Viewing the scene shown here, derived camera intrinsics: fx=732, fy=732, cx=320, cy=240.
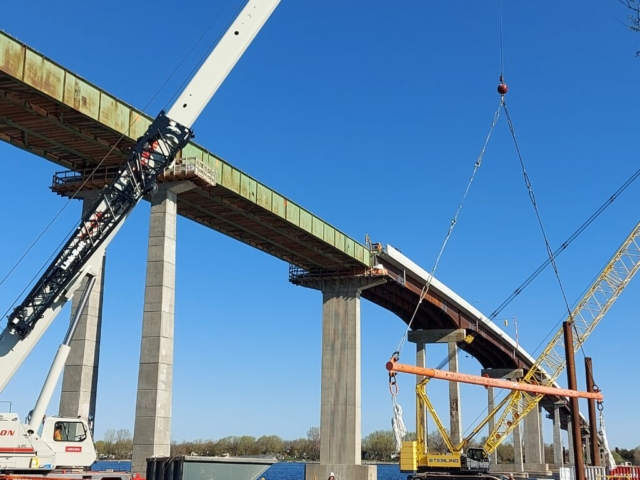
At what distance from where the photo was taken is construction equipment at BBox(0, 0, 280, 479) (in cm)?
2714

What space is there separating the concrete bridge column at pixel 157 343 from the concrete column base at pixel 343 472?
30282 mm

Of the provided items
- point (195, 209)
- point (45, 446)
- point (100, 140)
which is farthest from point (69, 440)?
point (195, 209)

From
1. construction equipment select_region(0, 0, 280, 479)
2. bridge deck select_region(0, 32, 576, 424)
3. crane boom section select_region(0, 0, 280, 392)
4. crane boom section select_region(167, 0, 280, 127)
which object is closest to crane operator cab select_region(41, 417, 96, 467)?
construction equipment select_region(0, 0, 280, 479)

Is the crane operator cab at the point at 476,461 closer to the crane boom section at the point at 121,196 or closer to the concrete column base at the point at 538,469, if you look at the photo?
the crane boom section at the point at 121,196

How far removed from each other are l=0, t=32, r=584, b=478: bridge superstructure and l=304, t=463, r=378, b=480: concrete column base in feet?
0.91

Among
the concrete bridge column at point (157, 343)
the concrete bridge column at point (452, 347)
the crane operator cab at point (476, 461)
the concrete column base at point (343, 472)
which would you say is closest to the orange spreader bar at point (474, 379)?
the crane operator cab at point (476, 461)

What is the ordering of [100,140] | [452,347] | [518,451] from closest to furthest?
[100,140] → [452,347] → [518,451]

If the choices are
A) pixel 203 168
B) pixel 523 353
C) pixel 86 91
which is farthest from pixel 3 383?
pixel 523 353

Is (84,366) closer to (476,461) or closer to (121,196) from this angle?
(121,196)

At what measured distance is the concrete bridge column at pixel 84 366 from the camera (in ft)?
135

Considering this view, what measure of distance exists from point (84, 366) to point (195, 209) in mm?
15362

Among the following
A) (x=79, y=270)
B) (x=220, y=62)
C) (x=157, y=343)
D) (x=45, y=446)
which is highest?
(x=220, y=62)

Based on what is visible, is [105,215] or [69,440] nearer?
[69,440]

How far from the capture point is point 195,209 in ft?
173
